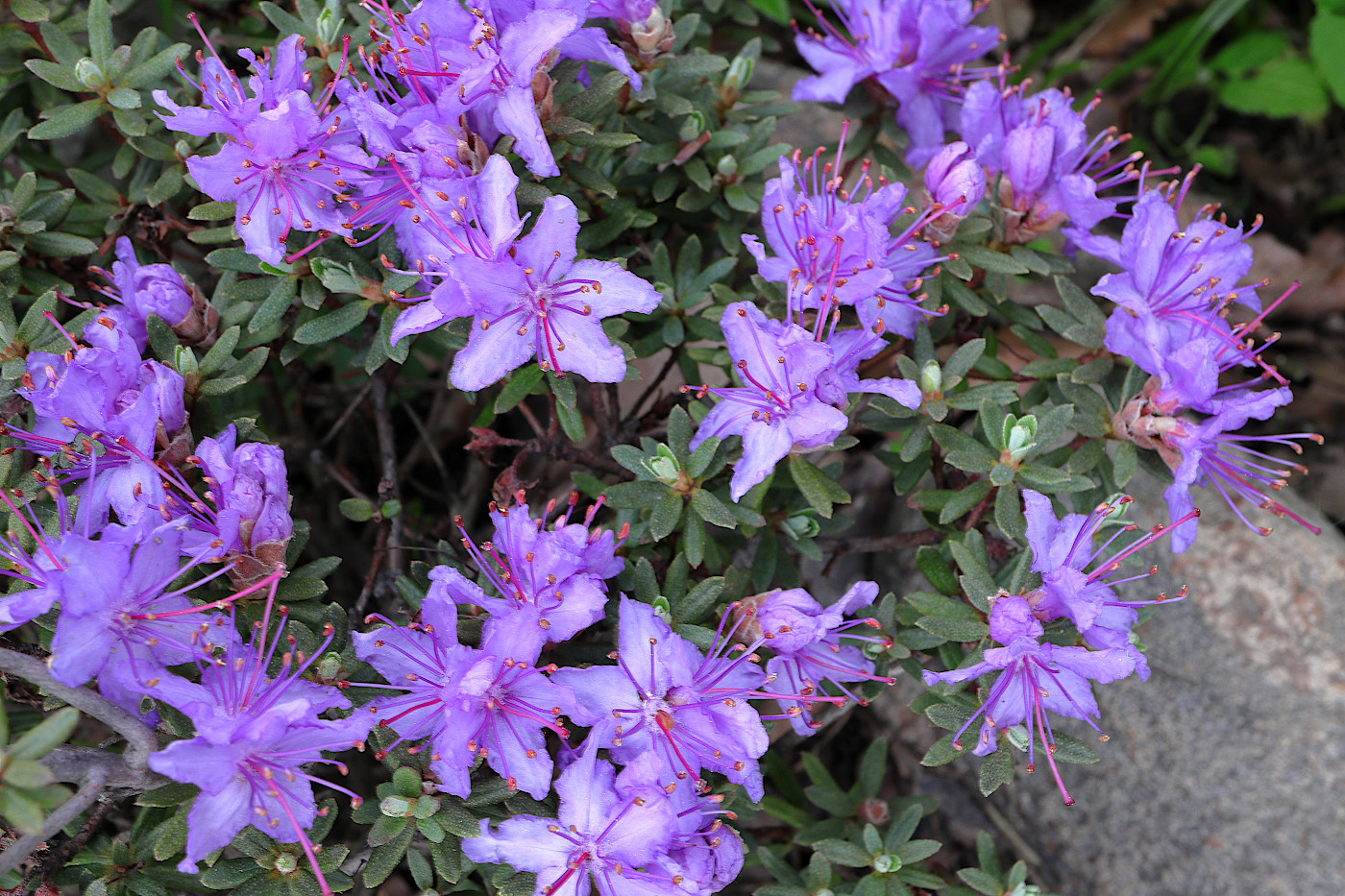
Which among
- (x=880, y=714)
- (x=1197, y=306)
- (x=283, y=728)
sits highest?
(x=1197, y=306)

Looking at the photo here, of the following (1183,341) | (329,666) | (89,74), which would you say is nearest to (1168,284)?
(1183,341)

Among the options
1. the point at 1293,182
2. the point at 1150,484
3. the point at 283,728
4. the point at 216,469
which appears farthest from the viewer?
the point at 1293,182

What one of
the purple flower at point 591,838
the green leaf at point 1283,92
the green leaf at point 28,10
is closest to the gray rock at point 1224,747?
the purple flower at point 591,838

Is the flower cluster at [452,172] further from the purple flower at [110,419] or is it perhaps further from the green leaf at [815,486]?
the green leaf at [815,486]

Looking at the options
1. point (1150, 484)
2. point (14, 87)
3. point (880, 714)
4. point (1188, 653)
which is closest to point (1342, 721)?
point (1188, 653)

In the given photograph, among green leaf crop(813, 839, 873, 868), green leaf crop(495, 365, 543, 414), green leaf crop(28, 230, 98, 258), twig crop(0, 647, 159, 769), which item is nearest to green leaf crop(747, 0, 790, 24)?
green leaf crop(495, 365, 543, 414)

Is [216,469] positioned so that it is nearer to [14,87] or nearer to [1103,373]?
[14,87]

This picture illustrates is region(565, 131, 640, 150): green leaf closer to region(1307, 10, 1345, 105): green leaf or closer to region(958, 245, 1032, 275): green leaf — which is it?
region(958, 245, 1032, 275): green leaf
